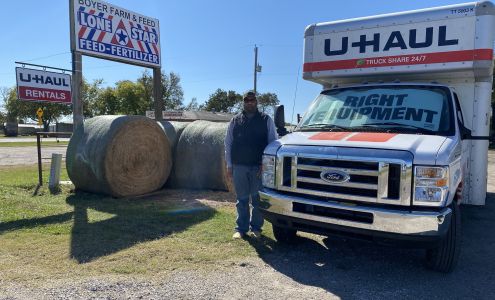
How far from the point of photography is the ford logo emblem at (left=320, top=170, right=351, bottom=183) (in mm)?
4129

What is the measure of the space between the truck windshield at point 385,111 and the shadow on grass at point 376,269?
1395 millimetres

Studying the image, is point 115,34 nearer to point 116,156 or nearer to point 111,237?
point 116,156

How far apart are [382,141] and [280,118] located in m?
1.99

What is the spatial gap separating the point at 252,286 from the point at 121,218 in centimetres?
318

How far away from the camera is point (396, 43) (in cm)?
609

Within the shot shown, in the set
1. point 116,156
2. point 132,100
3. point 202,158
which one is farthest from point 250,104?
point 132,100

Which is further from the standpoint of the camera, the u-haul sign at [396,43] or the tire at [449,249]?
the u-haul sign at [396,43]

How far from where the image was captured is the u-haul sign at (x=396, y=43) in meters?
5.70

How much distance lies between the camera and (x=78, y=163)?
316 inches

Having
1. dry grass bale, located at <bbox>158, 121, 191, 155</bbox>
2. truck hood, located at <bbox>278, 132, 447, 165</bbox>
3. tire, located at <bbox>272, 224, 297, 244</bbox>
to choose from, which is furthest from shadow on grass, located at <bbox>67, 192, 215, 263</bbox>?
truck hood, located at <bbox>278, 132, 447, 165</bbox>

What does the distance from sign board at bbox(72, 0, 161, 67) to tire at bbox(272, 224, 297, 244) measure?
650 centimetres

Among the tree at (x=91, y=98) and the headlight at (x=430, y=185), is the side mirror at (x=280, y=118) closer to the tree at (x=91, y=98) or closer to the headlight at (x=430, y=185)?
the headlight at (x=430, y=185)

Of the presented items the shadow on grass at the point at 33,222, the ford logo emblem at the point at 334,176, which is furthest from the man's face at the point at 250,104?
the shadow on grass at the point at 33,222

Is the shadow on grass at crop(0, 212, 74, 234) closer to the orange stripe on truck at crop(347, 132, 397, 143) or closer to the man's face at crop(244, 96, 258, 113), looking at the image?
the man's face at crop(244, 96, 258, 113)
